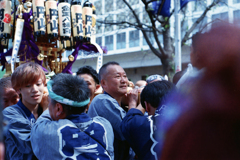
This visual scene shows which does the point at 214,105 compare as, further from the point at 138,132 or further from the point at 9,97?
the point at 9,97

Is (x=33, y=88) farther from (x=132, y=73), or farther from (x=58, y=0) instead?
(x=132, y=73)

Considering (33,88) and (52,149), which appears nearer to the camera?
(52,149)

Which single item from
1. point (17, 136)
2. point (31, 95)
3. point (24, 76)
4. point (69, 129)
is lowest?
point (17, 136)

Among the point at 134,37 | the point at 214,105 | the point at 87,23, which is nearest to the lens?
the point at 214,105

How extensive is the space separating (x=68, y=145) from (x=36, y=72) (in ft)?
2.68

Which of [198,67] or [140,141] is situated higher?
[198,67]

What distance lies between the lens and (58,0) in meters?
5.84

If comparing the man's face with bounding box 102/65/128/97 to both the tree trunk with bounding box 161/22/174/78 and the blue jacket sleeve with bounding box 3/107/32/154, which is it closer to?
the blue jacket sleeve with bounding box 3/107/32/154

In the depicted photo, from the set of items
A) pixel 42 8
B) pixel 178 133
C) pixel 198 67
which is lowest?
pixel 178 133

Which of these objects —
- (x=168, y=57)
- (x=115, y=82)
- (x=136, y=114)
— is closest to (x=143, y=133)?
(x=136, y=114)

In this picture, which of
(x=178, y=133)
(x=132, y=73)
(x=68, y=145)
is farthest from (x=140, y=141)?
(x=132, y=73)

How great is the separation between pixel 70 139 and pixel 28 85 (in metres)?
0.75

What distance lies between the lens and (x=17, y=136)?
172 cm

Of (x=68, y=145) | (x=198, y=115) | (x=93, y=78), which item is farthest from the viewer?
(x=93, y=78)
